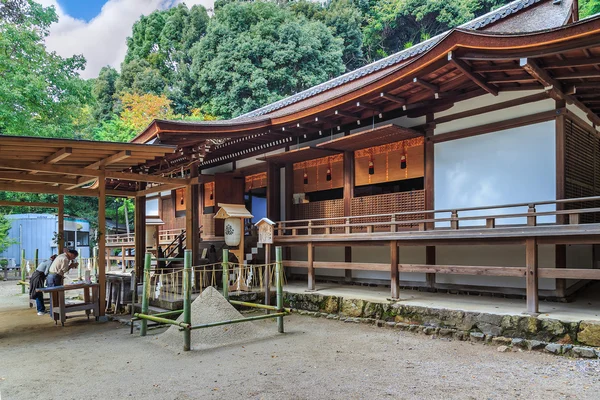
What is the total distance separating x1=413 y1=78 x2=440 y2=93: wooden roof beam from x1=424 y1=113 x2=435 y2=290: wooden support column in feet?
3.13

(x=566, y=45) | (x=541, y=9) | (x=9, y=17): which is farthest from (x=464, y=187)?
(x=9, y=17)

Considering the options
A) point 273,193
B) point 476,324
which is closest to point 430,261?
point 476,324

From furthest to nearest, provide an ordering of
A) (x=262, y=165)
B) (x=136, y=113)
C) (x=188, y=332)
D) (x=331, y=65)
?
(x=331, y=65) < (x=136, y=113) < (x=262, y=165) < (x=188, y=332)

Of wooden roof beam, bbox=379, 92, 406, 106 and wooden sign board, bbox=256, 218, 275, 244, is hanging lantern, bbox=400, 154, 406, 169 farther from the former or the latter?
wooden sign board, bbox=256, 218, 275, 244

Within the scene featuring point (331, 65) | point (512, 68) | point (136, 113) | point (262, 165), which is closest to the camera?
point (512, 68)

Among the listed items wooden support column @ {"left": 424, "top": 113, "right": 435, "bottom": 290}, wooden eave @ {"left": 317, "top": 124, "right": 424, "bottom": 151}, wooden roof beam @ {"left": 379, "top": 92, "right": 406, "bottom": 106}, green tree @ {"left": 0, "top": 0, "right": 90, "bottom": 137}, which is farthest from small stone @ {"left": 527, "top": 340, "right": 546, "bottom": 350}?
green tree @ {"left": 0, "top": 0, "right": 90, "bottom": 137}

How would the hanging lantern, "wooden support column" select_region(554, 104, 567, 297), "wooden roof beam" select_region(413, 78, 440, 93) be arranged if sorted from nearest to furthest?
"wooden support column" select_region(554, 104, 567, 297) < "wooden roof beam" select_region(413, 78, 440, 93) < the hanging lantern

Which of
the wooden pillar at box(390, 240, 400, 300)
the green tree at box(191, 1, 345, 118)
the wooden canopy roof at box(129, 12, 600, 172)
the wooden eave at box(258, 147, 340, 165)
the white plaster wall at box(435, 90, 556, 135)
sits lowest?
the wooden pillar at box(390, 240, 400, 300)

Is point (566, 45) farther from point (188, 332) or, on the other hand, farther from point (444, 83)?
point (188, 332)

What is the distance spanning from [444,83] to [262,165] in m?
6.85

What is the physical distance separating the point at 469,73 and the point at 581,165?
3323 millimetres

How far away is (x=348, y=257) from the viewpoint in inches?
448

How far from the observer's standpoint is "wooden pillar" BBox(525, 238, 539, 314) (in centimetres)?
660

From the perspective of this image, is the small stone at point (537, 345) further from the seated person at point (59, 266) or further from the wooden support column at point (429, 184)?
the seated person at point (59, 266)
